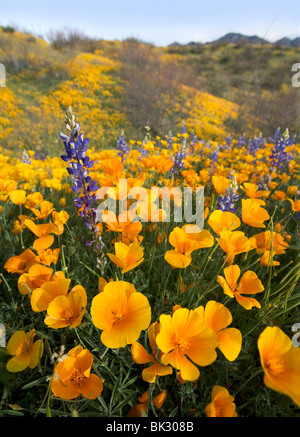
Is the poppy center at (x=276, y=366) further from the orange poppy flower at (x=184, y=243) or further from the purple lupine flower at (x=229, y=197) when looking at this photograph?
the purple lupine flower at (x=229, y=197)

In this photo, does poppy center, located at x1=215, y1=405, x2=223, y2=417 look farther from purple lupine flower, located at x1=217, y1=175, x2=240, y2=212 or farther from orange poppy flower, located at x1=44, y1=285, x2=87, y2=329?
purple lupine flower, located at x1=217, y1=175, x2=240, y2=212

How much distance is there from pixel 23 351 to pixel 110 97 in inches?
533

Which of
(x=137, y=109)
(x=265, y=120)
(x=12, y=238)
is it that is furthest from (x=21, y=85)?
(x=12, y=238)

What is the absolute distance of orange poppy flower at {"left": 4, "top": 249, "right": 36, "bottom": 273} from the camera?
1.09 m

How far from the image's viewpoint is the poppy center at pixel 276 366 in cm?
75

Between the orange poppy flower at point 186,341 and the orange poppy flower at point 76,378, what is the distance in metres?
0.27

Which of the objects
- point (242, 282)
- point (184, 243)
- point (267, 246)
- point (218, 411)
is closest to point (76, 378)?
point (218, 411)

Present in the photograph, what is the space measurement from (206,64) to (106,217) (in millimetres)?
30868

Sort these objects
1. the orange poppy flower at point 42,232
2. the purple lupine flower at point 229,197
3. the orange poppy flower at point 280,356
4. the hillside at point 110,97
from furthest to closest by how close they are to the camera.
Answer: the hillside at point 110,97 < the purple lupine flower at point 229,197 < the orange poppy flower at point 42,232 < the orange poppy flower at point 280,356

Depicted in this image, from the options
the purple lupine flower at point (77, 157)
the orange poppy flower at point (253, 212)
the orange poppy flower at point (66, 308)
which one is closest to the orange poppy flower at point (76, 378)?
the orange poppy flower at point (66, 308)

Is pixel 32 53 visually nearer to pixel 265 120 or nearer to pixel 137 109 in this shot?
pixel 137 109

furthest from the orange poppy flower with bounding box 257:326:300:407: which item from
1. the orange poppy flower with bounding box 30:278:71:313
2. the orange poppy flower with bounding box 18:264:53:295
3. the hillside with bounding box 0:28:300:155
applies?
the hillside with bounding box 0:28:300:155

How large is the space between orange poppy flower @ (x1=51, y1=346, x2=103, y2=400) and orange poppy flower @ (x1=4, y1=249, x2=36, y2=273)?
490 mm

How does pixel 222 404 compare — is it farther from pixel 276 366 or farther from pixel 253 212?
pixel 253 212
